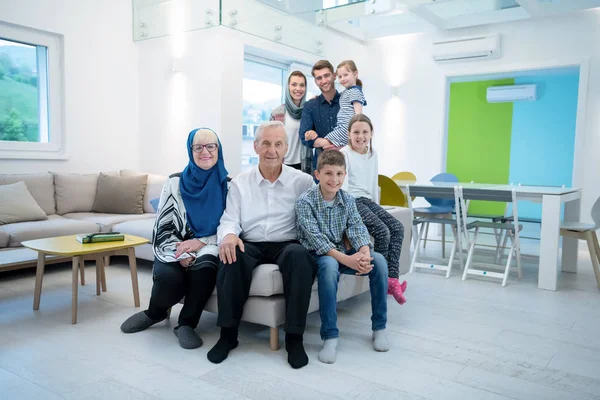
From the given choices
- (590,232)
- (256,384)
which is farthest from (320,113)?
(590,232)

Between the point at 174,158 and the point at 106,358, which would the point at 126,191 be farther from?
the point at 106,358

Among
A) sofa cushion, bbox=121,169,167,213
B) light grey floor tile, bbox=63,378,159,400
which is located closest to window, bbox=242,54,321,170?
sofa cushion, bbox=121,169,167,213

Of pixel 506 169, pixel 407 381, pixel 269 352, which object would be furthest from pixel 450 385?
pixel 506 169

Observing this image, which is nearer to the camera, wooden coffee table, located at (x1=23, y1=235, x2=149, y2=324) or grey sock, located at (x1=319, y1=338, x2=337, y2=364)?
grey sock, located at (x1=319, y1=338, x2=337, y2=364)

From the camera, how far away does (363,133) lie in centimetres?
304

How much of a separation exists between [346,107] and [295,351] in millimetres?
1727

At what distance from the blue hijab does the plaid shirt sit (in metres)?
0.46

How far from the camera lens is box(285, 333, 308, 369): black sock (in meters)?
2.26

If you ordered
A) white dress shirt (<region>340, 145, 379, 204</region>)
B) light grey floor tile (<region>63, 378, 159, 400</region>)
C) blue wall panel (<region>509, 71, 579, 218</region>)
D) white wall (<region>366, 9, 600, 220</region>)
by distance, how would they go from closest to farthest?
light grey floor tile (<region>63, 378, 159, 400</region>) < white dress shirt (<region>340, 145, 379, 204</region>) < white wall (<region>366, 9, 600, 220</region>) < blue wall panel (<region>509, 71, 579, 218</region>)

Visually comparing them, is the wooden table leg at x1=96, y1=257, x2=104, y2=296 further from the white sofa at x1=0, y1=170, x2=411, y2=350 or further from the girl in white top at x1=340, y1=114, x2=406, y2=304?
the girl in white top at x1=340, y1=114, x2=406, y2=304

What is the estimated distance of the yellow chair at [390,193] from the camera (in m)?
4.11

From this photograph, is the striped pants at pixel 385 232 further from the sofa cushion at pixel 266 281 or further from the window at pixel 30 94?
the window at pixel 30 94

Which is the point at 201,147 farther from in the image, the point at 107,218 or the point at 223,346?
the point at 107,218

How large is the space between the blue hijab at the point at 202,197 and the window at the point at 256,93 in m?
3.13
